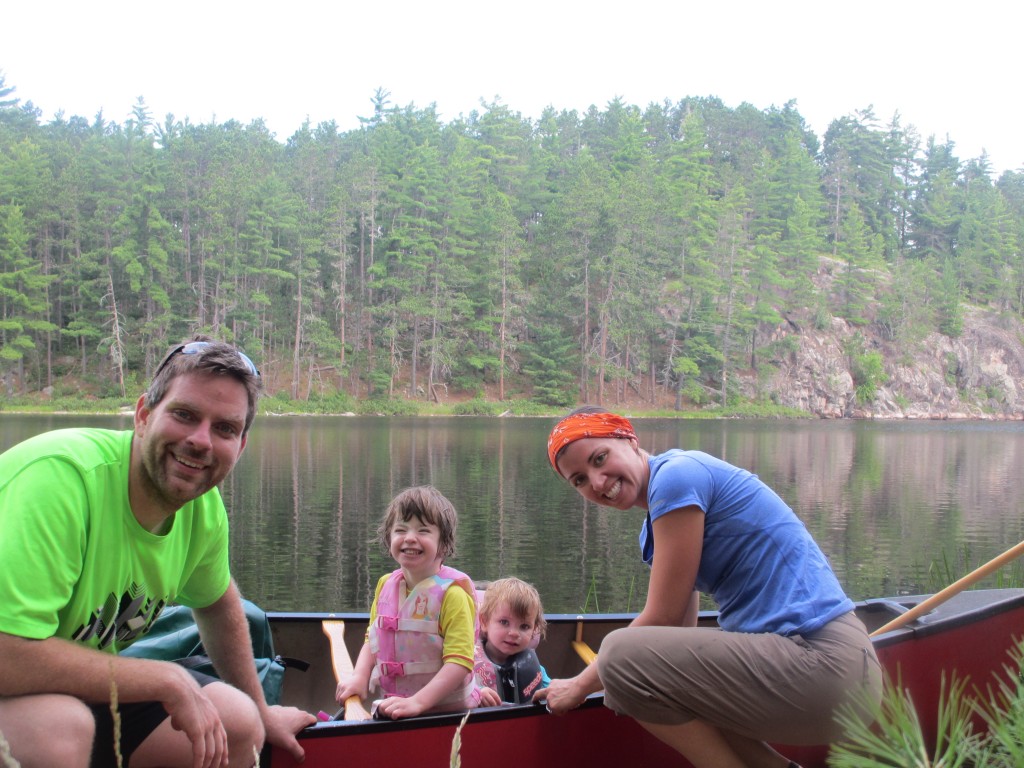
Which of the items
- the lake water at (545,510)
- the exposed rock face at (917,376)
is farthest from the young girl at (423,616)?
the exposed rock face at (917,376)

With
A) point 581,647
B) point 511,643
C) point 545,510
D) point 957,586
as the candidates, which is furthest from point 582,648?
point 545,510

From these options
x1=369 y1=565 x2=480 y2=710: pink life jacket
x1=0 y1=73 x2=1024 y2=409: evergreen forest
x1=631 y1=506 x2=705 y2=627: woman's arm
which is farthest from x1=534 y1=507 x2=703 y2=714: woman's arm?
x1=0 y1=73 x2=1024 y2=409: evergreen forest

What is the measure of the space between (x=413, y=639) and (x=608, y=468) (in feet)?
3.49

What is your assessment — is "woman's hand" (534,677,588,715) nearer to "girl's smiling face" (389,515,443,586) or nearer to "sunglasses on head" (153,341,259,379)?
"girl's smiling face" (389,515,443,586)

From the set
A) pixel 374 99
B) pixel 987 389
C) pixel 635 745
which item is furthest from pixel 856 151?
pixel 635 745

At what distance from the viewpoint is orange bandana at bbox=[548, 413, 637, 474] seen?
8.71ft

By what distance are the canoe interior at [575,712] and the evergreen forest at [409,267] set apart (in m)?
36.4

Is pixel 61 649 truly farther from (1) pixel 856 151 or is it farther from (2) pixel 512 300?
(1) pixel 856 151

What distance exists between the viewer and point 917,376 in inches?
1998

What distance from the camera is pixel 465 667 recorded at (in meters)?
3.09

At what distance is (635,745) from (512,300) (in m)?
44.2

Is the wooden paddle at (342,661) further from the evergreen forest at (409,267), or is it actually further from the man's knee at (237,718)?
the evergreen forest at (409,267)

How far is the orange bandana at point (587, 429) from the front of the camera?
265 centimetres

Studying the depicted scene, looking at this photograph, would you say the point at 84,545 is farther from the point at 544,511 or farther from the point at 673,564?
the point at 544,511
